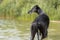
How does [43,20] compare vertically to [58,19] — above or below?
above

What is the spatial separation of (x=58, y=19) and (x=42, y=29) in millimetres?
11788

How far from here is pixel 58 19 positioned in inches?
749

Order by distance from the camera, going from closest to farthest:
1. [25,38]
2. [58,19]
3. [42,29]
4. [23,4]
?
[42,29] < [25,38] < [58,19] < [23,4]

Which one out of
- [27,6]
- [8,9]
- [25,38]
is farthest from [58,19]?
[25,38]

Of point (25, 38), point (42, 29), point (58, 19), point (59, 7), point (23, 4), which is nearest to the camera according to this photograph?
point (42, 29)

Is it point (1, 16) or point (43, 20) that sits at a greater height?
point (43, 20)

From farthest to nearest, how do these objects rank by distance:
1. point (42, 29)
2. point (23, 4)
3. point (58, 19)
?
point (23, 4) < point (58, 19) < point (42, 29)

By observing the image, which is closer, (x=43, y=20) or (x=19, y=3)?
(x=43, y=20)

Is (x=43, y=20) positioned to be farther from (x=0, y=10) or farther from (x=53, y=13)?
(x=0, y=10)

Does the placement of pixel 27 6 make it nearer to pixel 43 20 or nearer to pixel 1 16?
pixel 1 16

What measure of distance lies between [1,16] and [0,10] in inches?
30.3

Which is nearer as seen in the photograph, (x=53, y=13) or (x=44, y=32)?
(x=44, y=32)

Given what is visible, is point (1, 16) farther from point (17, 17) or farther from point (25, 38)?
point (25, 38)

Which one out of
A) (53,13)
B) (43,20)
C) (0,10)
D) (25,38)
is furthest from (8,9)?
(43,20)
